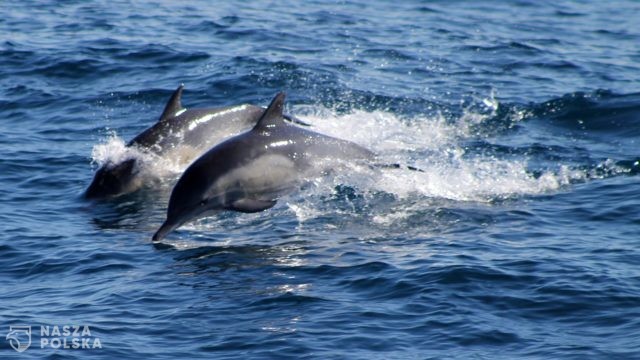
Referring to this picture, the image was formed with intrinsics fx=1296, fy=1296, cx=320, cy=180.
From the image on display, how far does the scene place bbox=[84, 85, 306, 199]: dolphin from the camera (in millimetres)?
18016

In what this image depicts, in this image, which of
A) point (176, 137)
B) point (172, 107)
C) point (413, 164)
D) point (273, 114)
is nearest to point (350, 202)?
point (273, 114)

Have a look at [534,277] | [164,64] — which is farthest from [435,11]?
[534,277]

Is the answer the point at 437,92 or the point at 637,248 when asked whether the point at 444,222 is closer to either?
the point at 637,248

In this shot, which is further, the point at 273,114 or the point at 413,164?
the point at 413,164

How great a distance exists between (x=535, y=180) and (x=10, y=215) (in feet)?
22.8

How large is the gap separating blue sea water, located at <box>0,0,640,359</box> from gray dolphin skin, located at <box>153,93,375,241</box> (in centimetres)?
33

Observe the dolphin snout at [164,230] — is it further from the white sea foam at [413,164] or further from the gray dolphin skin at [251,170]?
the white sea foam at [413,164]

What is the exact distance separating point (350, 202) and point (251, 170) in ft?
5.23

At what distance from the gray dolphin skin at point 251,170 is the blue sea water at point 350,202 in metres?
0.33

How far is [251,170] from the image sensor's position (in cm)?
1556

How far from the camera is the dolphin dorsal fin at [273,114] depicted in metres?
15.8

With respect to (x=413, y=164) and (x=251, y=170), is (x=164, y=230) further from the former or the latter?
(x=413, y=164)

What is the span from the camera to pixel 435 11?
31609 millimetres

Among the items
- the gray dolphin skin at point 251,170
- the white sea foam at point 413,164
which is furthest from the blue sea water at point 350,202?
the gray dolphin skin at point 251,170
